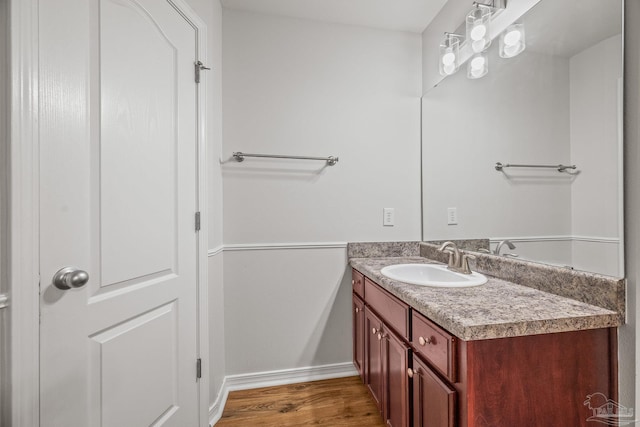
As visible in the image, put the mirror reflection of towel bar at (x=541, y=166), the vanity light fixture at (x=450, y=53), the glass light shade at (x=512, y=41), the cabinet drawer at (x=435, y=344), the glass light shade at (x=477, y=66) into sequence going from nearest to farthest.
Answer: the cabinet drawer at (x=435, y=344), the mirror reflection of towel bar at (x=541, y=166), the glass light shade at (x=512, y=41), the glass light shade at (x=477, y=66), the vanity light fixture at (x=450, y=53)

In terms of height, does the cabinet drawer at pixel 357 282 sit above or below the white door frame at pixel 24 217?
below

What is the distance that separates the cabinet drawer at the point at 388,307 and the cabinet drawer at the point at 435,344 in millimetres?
58

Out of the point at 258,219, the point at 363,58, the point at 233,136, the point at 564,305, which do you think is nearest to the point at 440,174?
the point at 363,58

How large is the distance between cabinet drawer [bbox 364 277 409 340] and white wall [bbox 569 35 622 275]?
68 centimetres

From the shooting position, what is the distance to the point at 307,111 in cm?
188

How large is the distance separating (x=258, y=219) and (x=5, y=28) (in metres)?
1.30

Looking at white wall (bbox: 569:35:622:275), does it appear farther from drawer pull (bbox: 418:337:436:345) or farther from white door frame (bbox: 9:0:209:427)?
white door frame (bbox: 9:0:209:427)

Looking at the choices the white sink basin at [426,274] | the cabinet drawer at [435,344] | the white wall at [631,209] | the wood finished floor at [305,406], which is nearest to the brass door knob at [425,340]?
the cabinet drawer at [435,344]

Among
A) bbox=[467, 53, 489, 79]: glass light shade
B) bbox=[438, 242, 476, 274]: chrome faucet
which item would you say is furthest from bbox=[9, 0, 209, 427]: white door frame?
bbox=[467, 53, 489, 79]: glass light shade

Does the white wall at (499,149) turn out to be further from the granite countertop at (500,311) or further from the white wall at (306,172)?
the granite countertop at (500,311)

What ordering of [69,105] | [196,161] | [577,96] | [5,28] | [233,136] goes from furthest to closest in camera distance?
[233,136]
[196,161]
[577,96]
[69,105]
[5,28]

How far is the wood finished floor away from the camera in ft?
4.97

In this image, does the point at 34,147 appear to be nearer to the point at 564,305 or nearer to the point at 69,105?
the point at 69,105

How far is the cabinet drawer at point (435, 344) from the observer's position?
2.70ft
